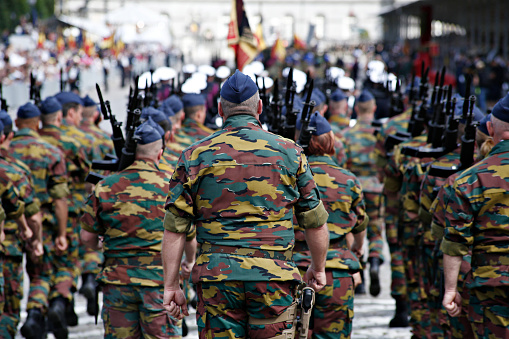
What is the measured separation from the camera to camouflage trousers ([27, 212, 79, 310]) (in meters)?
7.14

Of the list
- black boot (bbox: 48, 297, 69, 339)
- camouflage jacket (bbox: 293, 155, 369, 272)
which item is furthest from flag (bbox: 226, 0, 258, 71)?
camouflage jacket (bbox: 293, 155, 369, 272)

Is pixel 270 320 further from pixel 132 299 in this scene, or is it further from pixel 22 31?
pixel 22 31

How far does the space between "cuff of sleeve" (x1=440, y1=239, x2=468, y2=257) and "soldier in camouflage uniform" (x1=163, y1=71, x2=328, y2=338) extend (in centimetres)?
94

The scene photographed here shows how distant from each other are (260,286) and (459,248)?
1.21 m

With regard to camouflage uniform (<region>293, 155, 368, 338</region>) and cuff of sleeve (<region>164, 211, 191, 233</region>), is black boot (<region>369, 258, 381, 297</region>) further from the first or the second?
cuff of sleeve (<region>164, 211, 191, 233</region>)

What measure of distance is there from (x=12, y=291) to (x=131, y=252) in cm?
188

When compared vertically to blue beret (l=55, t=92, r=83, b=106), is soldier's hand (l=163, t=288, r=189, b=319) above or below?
below

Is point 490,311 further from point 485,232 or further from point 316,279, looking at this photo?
point 316,279

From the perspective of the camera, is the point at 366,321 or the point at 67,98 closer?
the point at 366,321

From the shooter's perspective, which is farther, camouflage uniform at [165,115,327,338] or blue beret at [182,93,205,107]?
blue beret at [182,93,205,107]

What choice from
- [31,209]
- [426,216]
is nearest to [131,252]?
[31,209]

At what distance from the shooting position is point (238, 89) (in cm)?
414

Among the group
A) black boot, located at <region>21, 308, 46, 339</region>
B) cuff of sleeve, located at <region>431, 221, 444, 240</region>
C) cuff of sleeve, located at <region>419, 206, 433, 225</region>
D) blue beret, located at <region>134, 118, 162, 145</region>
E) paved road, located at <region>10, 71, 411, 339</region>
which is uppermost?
blue beret, located at <region>134, 118, 162, 145</region>

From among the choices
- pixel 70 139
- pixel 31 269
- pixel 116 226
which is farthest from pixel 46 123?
pixel 116 226
